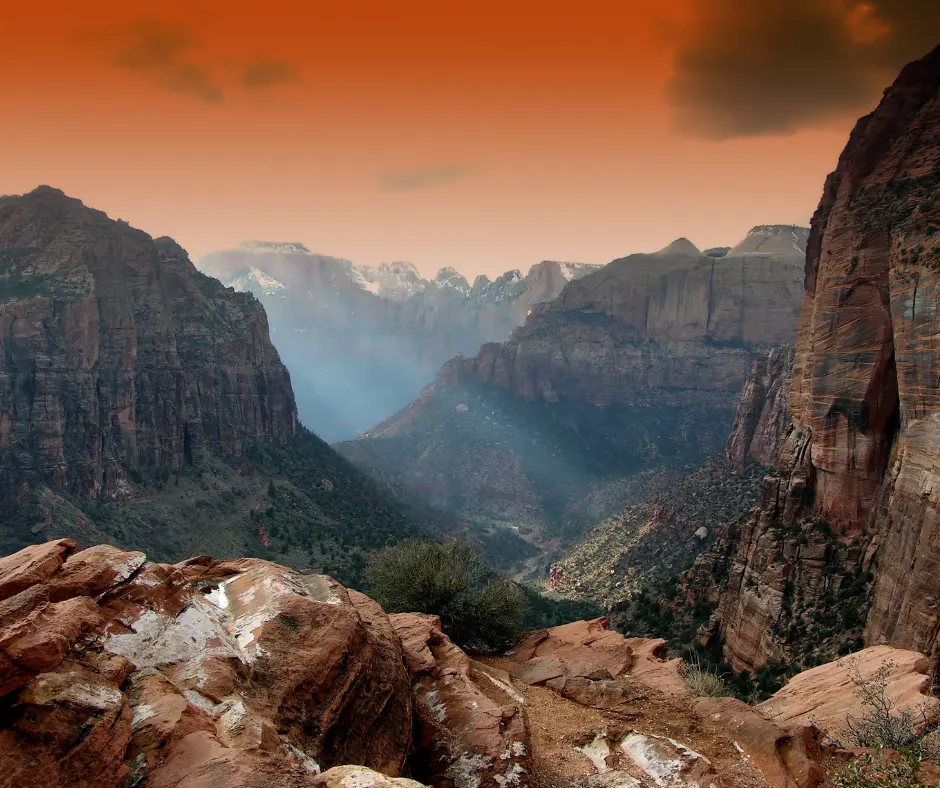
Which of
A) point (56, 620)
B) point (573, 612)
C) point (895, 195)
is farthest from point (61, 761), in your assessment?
point (573, 612)

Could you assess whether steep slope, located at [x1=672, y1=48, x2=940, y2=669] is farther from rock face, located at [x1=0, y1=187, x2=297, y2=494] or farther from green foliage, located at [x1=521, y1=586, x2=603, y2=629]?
rock face, located at [x1=0, y1=187, x2=297, y2=494]

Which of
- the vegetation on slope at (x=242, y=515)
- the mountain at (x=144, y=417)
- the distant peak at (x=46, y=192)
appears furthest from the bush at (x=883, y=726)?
the distant peak at (x=46, y=192)

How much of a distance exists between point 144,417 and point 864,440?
76.0 meters

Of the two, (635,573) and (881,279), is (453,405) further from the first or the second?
(881,279)

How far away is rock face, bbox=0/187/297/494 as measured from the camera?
66562mm

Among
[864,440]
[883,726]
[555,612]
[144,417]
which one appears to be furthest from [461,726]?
[144,417]

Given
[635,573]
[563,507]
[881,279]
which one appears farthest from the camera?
[563,507]

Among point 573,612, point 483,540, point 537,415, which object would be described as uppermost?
point 537,415

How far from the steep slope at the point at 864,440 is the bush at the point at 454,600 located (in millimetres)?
17400

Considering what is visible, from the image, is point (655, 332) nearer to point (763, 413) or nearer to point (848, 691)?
point (763, 413)

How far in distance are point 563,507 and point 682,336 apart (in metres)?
59.3

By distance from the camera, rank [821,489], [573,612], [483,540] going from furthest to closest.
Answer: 1. [483,540]
2. [573,612]
3. [821,489]

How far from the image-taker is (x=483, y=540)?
109 meters

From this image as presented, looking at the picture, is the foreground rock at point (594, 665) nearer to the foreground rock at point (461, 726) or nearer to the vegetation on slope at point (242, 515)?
the foreground rock at point (461, 726)
